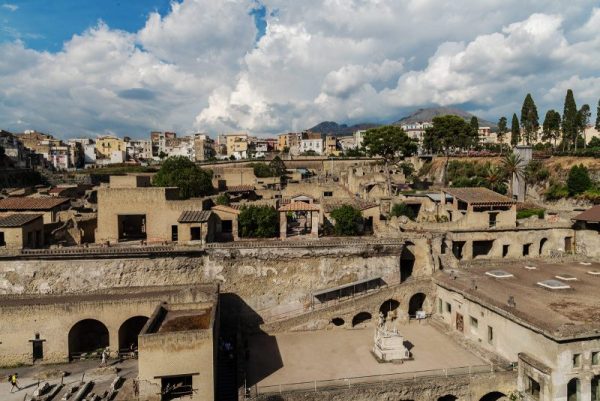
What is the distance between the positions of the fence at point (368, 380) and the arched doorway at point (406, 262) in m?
10.6

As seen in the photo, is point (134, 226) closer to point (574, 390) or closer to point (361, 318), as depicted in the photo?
point (361, 318)

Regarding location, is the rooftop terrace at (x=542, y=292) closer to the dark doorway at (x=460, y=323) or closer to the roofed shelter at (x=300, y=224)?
the dark doorway at (x=460, y=323)

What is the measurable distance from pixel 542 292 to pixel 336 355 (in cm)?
1287

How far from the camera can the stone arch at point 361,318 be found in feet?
96.1

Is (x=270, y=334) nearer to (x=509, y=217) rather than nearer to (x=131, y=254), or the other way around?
(x=131, y=254)

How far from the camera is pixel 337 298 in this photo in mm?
30719

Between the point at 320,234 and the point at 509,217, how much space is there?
54.5 ft

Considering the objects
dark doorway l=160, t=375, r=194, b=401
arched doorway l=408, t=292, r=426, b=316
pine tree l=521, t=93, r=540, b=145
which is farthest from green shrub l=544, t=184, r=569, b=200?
dark doorway l=160, t=375, r=194, b=401

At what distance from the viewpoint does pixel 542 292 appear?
2595 cm

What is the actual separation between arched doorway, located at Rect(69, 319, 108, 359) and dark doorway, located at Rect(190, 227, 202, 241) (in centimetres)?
832

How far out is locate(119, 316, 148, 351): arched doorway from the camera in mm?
25772

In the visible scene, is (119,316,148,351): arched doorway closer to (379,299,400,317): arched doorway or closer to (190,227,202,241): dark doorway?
(190,227,202,241): dark doorway

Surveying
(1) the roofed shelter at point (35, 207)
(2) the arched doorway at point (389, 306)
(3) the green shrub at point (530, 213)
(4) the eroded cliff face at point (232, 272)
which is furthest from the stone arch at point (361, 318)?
(1) the roofed shelter at point (35, 207)

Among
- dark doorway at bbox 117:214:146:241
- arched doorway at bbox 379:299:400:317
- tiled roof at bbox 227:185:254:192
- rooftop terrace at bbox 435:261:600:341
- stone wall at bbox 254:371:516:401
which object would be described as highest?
tiled roof at bbox 227:185:254:192
